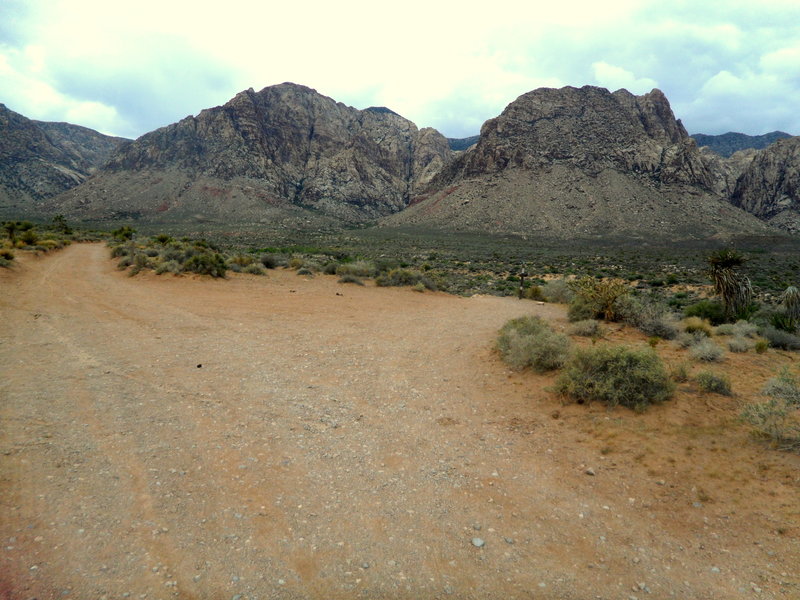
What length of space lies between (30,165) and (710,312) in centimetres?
16053

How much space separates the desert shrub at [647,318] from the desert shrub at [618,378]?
4.66 metres

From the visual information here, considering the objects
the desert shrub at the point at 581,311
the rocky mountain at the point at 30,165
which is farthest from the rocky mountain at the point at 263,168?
the desert shrub at the point at 581,311

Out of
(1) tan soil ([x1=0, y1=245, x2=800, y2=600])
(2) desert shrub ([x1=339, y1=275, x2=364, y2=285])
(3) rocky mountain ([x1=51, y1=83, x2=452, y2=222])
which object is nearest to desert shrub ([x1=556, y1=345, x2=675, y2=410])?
(1) tan soil ([x1=0, y1=245, x2=800, y2=600])

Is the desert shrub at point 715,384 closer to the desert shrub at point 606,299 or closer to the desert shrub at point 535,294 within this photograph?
the desert shrub at point 606,299

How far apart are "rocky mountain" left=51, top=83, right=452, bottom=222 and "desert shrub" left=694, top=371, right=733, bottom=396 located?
98509 millimetres

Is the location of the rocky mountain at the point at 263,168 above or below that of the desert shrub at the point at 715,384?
above

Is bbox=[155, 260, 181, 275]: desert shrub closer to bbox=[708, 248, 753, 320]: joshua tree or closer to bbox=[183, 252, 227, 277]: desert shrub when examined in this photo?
bbox=[183, 252, 227, 277]: desert shrub

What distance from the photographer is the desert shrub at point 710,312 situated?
44.5 ft

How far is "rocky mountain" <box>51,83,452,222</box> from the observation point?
100438 mm

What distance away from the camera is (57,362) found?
25.7 ft

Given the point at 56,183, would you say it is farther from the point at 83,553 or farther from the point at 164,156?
the point at 83,553

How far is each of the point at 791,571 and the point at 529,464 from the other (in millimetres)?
2466

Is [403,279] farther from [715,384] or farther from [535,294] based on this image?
[715,384]

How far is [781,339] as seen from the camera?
10.3 meters
